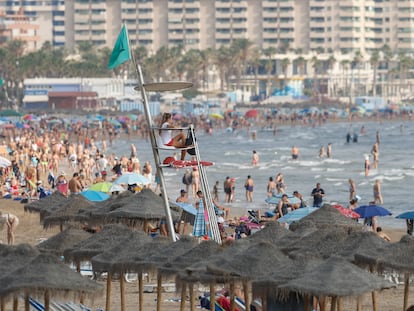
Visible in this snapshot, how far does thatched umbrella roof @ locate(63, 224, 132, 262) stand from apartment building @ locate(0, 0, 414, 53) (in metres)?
152

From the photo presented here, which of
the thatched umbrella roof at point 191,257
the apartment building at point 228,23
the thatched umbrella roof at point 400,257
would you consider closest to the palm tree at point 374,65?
Result: the apartment building at point 228,23

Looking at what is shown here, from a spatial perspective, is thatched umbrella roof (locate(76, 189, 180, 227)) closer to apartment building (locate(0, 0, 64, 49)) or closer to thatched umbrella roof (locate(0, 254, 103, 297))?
thatched umbrella roof (locate(0, 254, 103, 297))

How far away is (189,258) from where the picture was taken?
15211 mm

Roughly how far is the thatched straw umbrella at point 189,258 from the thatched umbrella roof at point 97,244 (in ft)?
4.84

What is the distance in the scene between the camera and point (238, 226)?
955 inches

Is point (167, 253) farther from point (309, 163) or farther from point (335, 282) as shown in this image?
point (309, 163)

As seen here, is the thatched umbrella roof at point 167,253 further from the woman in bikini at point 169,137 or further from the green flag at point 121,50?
the green flag at point 121,50

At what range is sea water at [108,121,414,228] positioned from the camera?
41.6 meters

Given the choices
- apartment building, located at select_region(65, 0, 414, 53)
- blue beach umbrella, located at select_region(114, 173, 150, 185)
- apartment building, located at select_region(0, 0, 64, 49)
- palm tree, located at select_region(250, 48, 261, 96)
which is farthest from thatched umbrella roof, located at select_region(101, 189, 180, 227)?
apartment building, located at select_region(0, 0, 64, 49)

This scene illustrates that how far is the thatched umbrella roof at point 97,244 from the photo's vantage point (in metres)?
16.5

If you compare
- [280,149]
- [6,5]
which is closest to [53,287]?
[280,149]

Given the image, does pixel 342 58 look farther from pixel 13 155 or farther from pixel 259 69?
pixel 13 155

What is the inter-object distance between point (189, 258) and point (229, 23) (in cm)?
15650

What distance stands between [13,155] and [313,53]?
117m
